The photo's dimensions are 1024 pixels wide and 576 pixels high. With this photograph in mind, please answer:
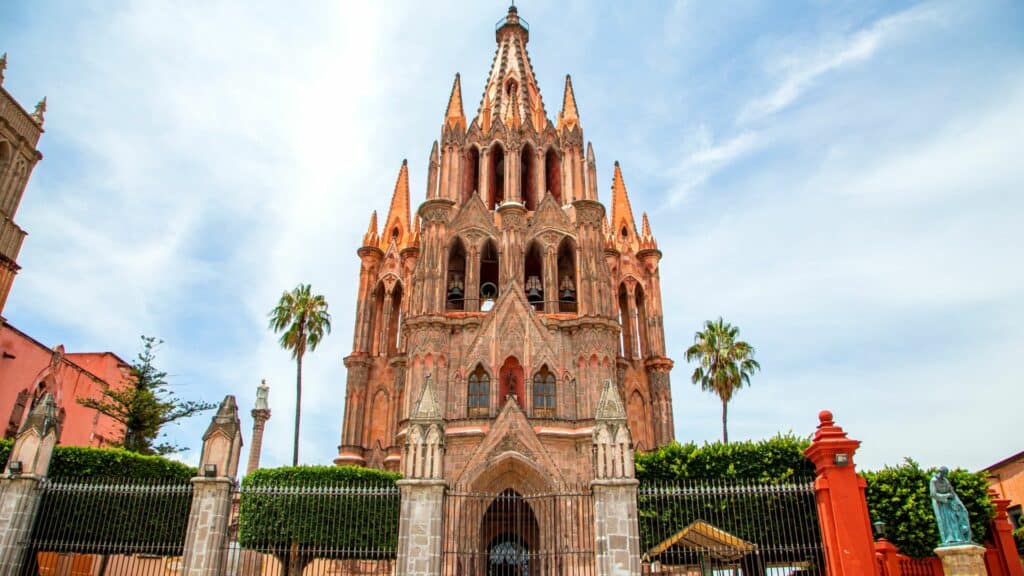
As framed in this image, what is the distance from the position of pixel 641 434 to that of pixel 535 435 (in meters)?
7.63

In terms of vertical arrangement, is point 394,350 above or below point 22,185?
below

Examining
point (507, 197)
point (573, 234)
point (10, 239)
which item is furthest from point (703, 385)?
point (10, 239)

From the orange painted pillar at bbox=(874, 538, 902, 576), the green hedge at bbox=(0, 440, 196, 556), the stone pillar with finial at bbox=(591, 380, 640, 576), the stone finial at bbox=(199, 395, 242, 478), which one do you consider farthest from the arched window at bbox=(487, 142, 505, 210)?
the orange painted pillar at bbox=(874, 538, 902, 576)

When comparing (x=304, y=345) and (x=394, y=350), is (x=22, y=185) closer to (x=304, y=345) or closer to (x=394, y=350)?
(x=304, y=345)

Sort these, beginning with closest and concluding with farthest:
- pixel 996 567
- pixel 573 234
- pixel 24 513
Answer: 1. pixel 24 513
2. pixel 996 567
3. pixel 573 234

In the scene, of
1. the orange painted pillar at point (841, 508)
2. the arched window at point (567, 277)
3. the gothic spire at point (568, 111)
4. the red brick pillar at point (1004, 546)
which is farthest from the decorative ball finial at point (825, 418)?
the gothic spire at point (568, 111)

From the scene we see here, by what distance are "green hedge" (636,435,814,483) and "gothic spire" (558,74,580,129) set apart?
20.2m

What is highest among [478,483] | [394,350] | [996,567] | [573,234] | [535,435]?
[573,234]

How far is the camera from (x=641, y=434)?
31094mm

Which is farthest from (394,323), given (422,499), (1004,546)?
(1004,546)

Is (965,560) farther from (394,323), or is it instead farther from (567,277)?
(394,323)

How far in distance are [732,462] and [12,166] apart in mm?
30693

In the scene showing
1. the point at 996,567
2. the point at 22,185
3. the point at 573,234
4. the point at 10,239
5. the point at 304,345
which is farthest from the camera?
the point at 304,345

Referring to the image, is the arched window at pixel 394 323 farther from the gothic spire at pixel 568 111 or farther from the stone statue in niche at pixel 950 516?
the stone statue in niche at pixel 950 516
